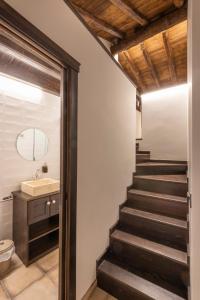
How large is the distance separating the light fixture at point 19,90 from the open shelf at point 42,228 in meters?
1.94

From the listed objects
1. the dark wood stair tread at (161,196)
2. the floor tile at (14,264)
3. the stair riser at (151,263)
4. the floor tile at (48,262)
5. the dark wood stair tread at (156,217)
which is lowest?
the floor tile at (48,262)

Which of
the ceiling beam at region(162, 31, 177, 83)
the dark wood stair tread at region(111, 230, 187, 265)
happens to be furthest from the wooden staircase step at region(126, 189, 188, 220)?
the ceiling beam at region(162, 31, 177, 83)

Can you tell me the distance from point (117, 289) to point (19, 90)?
9.29 feet

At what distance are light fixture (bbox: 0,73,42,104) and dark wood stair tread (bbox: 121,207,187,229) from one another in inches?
90.0

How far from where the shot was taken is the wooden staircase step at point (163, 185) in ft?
7.54

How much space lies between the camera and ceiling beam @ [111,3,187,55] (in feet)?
7.93

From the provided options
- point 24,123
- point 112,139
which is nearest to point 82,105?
point 112,139

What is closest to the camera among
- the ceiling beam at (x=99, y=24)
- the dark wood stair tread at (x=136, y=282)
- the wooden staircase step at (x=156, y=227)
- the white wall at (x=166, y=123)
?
the dark wood stair tread at (x=136, y=282)

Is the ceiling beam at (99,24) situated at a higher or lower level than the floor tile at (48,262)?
higher

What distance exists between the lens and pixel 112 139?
2.13 metres

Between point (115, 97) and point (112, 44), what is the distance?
1.80m

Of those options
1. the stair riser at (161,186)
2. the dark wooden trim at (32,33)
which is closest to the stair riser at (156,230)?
the stair riser at (161,186)

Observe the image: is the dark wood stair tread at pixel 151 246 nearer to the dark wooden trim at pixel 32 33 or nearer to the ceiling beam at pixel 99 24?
the dark wooden trim at pixel 32 33

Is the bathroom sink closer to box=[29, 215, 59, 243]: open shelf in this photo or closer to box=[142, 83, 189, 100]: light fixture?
box=[29, 215, 59, 243]: open shelf
